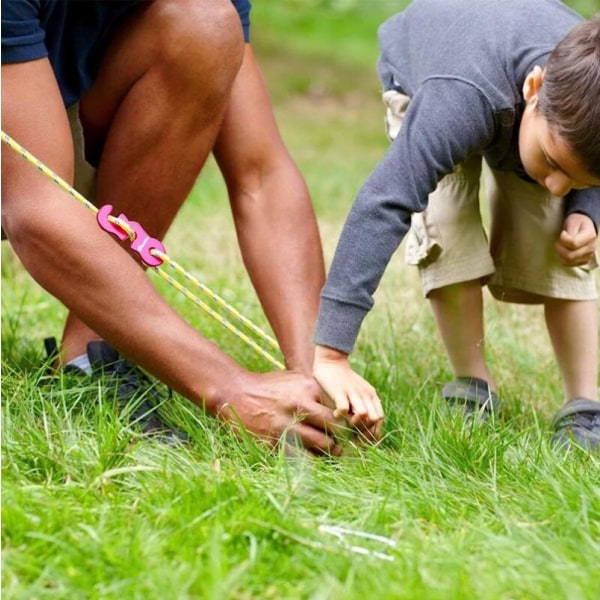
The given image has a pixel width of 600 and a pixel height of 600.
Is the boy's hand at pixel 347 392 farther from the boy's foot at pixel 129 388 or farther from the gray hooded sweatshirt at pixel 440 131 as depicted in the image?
the boy's foot at pixel 129 388

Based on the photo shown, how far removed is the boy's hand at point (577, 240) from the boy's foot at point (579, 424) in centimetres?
27

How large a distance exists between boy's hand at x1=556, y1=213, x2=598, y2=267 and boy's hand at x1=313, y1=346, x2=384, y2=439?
530 mm

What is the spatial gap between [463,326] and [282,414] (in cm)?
57

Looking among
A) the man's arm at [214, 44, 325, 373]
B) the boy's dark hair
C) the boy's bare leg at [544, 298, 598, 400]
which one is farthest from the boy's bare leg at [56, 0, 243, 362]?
the boy's bare leg at [544, 298, 598, 400]

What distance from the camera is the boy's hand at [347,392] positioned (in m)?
1.96

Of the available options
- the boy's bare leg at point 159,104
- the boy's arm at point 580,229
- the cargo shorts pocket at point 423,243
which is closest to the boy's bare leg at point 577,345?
the boy's arm at point 580,229

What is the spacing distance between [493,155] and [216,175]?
3.77 meters

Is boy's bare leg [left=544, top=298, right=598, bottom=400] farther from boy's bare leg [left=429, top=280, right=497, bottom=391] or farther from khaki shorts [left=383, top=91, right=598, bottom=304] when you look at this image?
boy's bare leg [left=429, top=280, right=497, bottom=391]

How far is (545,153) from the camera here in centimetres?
203

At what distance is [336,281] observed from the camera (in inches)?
79.3

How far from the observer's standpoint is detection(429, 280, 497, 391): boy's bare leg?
2400 mm

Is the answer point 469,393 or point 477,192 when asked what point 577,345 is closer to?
point 469,393

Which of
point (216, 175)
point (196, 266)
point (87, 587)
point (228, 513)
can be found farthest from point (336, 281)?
point (216, 175)

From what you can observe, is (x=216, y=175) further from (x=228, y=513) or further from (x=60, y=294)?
(x=228, y=513)
